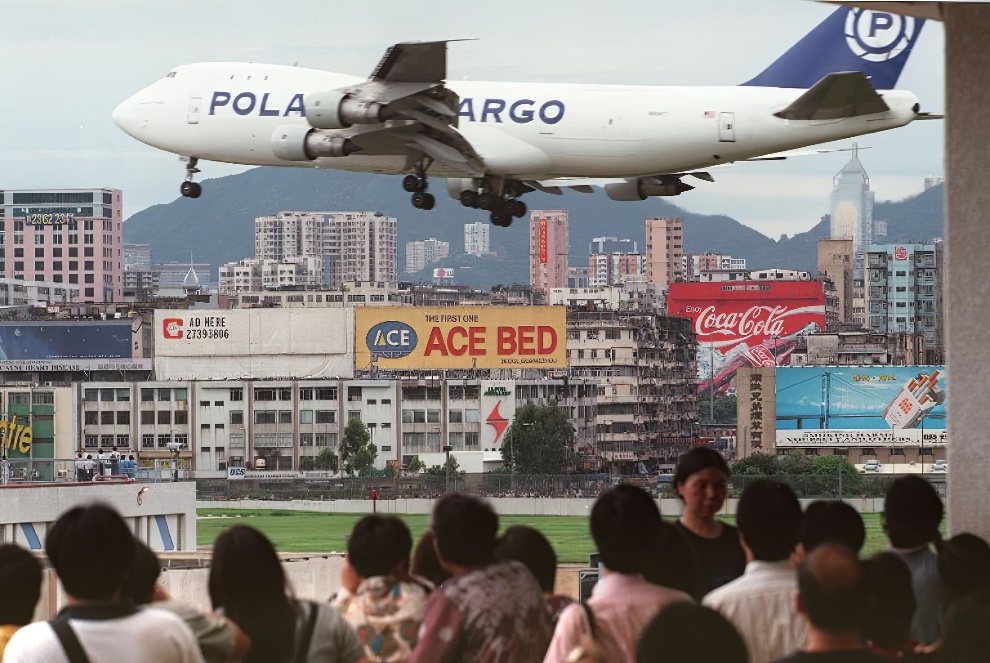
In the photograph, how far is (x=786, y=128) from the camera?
3894 centimetres

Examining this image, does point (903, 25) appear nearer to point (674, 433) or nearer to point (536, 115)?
point (536, 115)

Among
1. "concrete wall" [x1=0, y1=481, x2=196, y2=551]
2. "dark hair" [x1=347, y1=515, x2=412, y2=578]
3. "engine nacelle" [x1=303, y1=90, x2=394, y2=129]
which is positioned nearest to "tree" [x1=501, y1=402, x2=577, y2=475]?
"concrete wall" [x1=0, y1=481, x2=196, y2=551]

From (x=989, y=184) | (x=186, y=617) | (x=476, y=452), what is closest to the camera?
(x=186, y=617)

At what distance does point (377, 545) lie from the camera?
26.7ft

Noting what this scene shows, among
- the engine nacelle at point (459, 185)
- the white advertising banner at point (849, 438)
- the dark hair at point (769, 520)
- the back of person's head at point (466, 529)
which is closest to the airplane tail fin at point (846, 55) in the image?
the engine nacelle at point (459, 185)

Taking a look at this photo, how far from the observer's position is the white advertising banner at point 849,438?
14925 cm

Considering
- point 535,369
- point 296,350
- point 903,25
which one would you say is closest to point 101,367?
point 296,350

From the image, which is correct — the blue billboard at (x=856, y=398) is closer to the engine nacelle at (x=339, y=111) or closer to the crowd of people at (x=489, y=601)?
the engine nacelle at (x=339, y=111)

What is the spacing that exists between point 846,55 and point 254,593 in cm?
3943

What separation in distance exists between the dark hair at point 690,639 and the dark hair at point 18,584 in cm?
270

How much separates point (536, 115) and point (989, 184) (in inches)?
1140

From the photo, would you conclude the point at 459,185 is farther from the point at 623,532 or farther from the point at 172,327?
the point at 172,327

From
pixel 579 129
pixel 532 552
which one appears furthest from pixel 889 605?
pixel 579 129

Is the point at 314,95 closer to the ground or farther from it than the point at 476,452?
farther from it
